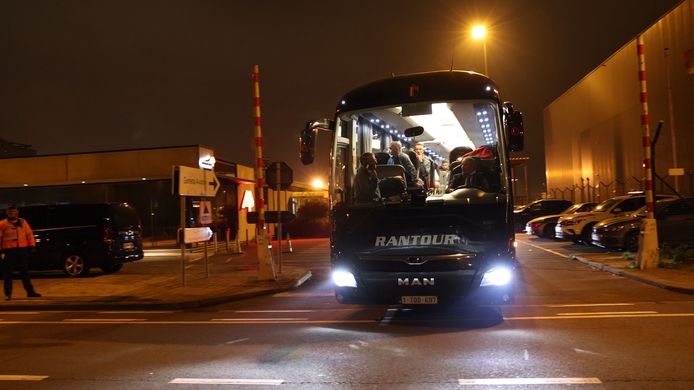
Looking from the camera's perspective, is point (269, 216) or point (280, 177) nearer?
point (269, 216)

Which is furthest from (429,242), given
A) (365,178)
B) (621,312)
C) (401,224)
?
(621,312)

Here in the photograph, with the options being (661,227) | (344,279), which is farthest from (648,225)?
(344,279)

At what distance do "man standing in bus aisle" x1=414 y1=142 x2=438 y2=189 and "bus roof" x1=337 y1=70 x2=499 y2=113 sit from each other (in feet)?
6.94

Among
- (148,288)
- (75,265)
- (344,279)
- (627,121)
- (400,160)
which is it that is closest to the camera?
(344,279)

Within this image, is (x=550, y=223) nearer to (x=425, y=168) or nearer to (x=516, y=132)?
(x=425, y=168)

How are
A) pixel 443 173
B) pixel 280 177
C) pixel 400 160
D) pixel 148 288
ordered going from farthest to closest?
pixel 280 177, pixel 148 288, pixel 443 173, pixel 400 160

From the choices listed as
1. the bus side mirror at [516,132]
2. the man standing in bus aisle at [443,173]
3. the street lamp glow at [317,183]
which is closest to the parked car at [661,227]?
the man standing in bus aisle at [443,173]

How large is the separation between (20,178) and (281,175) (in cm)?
2284

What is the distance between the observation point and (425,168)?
34.5 feet

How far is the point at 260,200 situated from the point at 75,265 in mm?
5858

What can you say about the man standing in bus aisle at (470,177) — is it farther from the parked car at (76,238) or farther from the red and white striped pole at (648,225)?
the parked car at (76,238)

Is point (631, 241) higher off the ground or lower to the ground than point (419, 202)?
lower

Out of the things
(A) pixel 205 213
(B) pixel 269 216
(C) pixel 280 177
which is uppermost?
(C) pixel 280 177

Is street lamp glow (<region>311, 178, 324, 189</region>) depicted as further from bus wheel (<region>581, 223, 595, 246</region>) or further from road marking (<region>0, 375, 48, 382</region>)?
road marking (<region>0, 375, 48, 382</region>)
